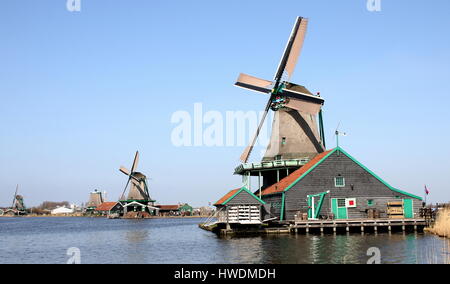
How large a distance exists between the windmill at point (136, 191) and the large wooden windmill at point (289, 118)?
56670 millimetres

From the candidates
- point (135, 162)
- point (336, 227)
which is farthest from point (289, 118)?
point (135, 162)

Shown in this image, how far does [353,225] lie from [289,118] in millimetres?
14199

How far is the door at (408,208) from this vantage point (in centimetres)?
3959

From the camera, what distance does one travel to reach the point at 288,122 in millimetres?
46094

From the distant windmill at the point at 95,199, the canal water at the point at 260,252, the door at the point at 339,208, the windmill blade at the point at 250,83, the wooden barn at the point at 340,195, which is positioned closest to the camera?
the canal water at the point at 260,252

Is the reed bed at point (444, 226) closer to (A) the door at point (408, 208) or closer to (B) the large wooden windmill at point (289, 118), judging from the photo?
(A) the door at point (408, 208)

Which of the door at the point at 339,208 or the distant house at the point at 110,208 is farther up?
the door at the point at 339,208

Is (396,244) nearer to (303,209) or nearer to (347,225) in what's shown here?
(347,225)

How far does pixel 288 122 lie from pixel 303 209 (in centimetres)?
1110

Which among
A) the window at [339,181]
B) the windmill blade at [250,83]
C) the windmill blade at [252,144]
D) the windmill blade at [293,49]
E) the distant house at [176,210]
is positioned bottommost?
the distant house at [176,210]

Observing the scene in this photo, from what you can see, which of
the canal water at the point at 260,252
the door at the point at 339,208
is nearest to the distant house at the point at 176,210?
the door at the point at 339,208

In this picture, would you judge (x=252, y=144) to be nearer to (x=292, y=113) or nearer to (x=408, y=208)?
(x=292, y=113)
